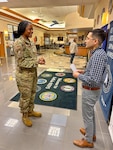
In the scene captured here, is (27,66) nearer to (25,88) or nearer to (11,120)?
(25,88)

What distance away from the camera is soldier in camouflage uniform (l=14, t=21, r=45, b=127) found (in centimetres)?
184

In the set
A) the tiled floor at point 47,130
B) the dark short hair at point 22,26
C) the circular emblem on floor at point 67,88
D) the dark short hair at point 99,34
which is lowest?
the tiled floor at point 47,130

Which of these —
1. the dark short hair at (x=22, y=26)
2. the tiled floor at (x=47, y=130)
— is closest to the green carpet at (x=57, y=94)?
the tiled floor at (x=47, y=130)

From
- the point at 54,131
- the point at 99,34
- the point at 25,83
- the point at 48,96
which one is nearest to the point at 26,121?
the point at 54,131

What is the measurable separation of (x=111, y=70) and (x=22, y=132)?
6.54 ft

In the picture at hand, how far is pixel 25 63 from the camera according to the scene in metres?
1.89

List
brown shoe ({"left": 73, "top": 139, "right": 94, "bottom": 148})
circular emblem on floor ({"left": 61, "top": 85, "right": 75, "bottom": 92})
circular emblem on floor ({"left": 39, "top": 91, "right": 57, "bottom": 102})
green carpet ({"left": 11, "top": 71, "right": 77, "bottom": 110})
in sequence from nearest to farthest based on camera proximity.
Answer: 1. brown shoe ({"left": 73, "top": 139, "right": 94, "bottom": 148})
2. green carpet ({"left": 11, "top": 71, "right": 77, "bottom": 110})
3. circular emblem on floor ({"left": 39, "top": 91, "right": 57, "bottom": 102})
4. circular emblem on floor ({"left": 61, "top": 85, "right": 75, "bottom": 92})

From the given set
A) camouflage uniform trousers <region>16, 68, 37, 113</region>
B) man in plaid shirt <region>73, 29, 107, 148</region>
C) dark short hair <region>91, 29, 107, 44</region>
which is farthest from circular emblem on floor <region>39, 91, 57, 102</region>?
dark short hair <region>91, 29, 107, 44</region>

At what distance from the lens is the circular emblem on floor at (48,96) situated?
315 cm

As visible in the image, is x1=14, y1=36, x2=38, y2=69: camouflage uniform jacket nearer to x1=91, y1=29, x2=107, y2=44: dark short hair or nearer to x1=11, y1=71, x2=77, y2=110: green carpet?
x1=91, y1=29, x2=107, y2=44: dark short hair

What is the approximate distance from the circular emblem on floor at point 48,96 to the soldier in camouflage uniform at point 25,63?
981mm

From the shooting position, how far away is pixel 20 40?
1.83 meters

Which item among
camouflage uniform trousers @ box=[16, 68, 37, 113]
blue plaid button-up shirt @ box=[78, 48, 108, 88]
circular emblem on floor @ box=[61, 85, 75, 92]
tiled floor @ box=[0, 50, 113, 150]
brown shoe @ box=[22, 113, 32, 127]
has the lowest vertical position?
tiled floor @ box=[0, 50, 113, 150]

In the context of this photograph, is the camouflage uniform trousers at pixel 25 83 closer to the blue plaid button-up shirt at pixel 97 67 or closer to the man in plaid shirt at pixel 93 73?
the man in plaid shirt at pixel 93 73
